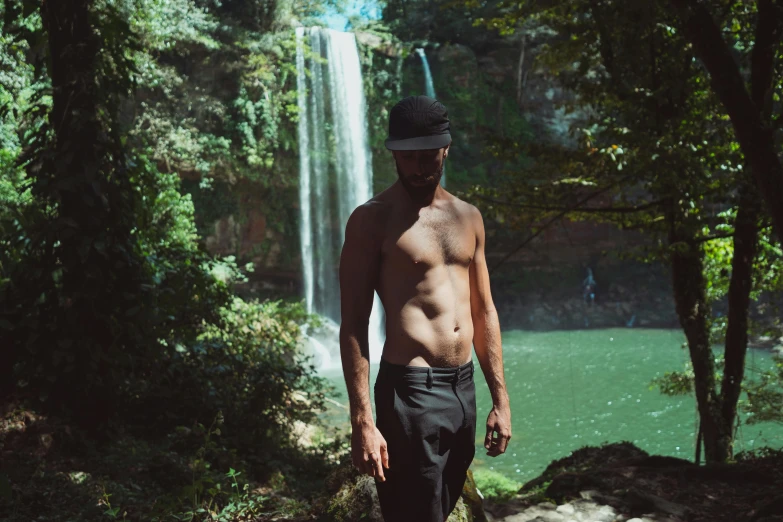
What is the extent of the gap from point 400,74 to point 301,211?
527 cm

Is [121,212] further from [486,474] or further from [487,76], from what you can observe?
[487,76]

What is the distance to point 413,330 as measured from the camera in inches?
84.4

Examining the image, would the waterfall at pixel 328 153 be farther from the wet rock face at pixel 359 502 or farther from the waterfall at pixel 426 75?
the wet rock face at pixel 359 502

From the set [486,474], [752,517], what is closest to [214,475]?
[752,517]

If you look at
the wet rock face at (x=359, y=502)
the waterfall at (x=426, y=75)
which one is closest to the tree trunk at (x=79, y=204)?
the wet rock face at (x=359, y=502)

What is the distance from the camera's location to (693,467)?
4766 mm

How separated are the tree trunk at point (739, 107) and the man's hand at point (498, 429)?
2.30 m

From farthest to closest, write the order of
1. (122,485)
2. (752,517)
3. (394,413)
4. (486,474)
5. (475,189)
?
(486,474) → (475,189) → (122,485) → (752,517) → (394,413)

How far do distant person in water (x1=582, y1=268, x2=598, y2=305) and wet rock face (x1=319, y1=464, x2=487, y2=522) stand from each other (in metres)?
21.1

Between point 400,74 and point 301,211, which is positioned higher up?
point 400,74

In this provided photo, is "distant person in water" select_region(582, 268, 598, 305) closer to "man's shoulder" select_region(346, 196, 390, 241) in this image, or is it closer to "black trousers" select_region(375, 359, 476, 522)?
Result: "black trousers" select_region(375, 359, 476, 522)

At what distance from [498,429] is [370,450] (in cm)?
48

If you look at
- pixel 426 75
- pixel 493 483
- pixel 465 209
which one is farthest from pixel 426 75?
pixel 465 209

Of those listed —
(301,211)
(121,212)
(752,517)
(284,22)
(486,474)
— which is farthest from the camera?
(301,211)
